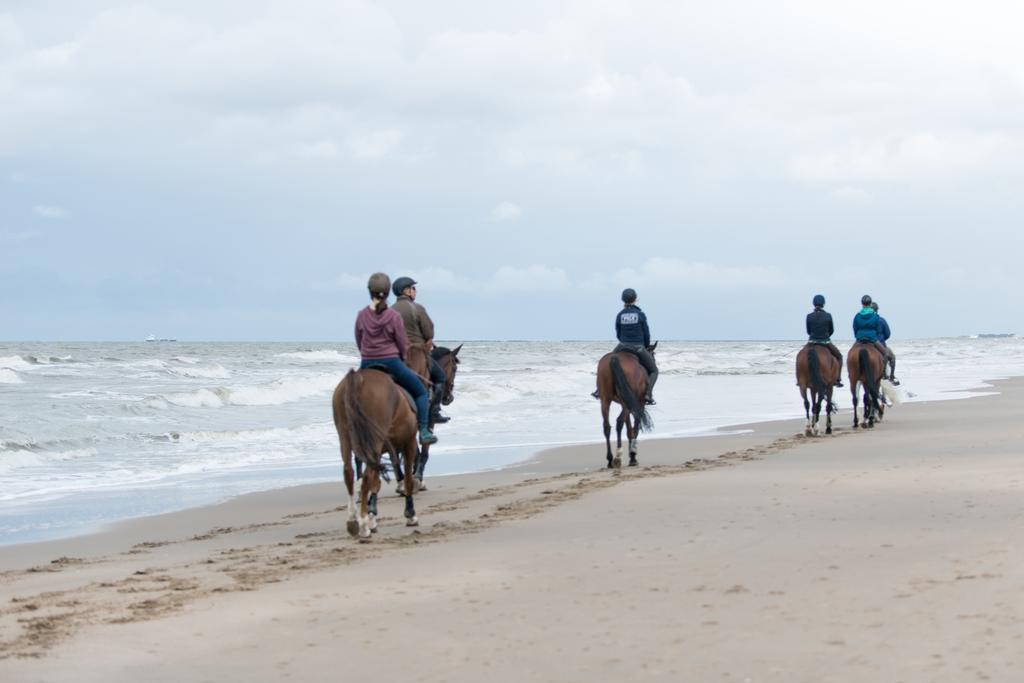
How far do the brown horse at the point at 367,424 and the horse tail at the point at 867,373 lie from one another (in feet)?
41.1

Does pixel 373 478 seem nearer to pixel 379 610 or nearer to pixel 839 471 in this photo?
pixel 379 610

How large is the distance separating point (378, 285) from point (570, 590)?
151 inches

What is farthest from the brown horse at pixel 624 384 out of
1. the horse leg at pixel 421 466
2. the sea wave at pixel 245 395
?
the sea wave at pixel 245 395

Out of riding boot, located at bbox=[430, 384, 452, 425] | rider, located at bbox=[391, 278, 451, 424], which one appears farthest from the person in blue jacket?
rider, located at bbox=[391, 278, 451, 424]

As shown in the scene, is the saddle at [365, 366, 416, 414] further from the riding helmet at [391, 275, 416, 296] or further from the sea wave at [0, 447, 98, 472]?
the sea wave at [0, 447, 98, 472]

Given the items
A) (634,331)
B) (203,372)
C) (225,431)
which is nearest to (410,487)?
(634,331)

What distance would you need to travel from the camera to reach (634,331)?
15352 mm

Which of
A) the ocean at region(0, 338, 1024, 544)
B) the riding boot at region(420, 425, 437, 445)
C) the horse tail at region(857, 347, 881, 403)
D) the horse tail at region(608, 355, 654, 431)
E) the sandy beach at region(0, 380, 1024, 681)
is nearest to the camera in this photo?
the sandy beach at region(0, 380, 1024, 681)

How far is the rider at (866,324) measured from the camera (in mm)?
20656

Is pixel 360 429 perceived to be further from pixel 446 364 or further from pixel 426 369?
pixel 446 364

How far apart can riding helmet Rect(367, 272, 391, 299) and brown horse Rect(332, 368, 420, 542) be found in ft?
2.02

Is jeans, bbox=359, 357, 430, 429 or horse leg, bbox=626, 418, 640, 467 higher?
jeans, bbox=359, 357, 430, 429

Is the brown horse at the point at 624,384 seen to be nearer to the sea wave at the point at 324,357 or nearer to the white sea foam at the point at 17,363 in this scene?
the white sea foam at the point at 17,363

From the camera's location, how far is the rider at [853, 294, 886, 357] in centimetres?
2066
